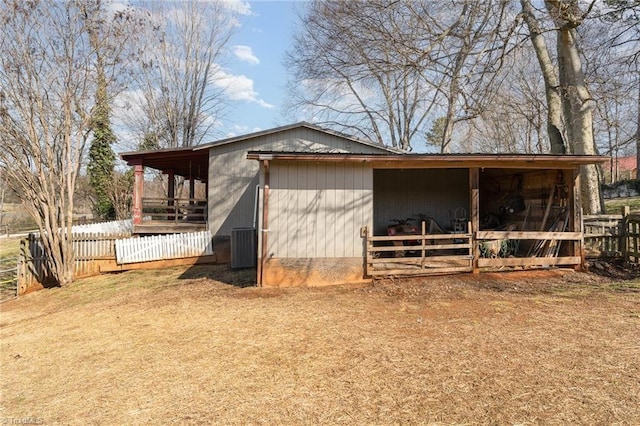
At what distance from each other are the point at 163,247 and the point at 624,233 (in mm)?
11933

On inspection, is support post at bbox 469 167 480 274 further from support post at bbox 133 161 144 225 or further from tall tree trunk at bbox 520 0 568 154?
support post at bbox 133 161 144 225

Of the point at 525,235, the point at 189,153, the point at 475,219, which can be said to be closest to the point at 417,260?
the point at 475,219

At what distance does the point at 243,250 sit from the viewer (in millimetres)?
10367

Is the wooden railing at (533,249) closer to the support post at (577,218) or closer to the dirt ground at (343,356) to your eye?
the support post at (577,218)

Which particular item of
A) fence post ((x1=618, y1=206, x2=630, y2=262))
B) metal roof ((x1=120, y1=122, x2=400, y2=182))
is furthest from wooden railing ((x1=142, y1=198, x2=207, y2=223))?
fence post ((x1=618, y1=206, x2=630, y2=262))

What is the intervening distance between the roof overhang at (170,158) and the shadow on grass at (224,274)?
392 centimetres

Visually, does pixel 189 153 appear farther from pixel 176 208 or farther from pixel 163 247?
pixel 163 247

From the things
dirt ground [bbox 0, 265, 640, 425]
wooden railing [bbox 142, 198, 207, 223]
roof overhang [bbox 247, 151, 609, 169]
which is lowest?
dirt ground [bbox 0, 265, 640, 425]

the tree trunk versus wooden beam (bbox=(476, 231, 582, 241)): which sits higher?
the tree trunk

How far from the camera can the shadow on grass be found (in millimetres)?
8456

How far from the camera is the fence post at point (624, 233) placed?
8133 millimetres

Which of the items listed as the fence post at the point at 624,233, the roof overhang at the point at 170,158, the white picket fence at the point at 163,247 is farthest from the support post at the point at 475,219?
the roof overhang at the point at 170,158

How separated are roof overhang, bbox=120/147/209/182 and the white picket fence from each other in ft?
9.23

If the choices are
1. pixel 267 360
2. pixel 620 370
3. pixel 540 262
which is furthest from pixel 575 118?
pixel 267 360
